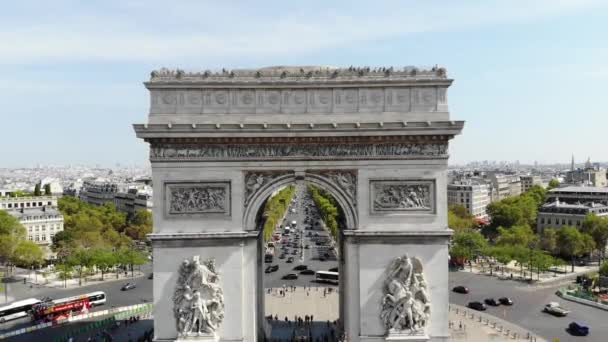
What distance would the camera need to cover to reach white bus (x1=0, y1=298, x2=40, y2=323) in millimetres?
43781

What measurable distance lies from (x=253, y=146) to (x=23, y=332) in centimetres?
2582

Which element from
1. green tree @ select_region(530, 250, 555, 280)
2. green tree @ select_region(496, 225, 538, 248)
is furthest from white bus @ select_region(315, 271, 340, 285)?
green tree @ select_region(496, 225, 538, 248)

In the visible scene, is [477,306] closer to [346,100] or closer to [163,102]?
[346,100]

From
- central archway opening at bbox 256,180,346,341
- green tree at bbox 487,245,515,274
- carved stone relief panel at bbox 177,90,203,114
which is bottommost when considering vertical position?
central archway opening at bbox 256,180,346,341

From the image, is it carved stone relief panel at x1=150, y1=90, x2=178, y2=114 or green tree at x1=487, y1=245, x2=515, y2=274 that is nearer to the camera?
carved stone relief panel at x1=150, y1=90, x2=178, y2=114

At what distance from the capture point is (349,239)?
24734 millimetres

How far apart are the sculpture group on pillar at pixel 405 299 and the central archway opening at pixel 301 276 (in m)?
3.38

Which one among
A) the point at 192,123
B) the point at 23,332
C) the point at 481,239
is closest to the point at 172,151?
the point at 192,123

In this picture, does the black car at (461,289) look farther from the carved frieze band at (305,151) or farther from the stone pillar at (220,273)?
the stone pillar at (220,273)

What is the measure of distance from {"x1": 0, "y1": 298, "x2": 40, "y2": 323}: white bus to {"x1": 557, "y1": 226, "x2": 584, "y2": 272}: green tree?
51.2 m

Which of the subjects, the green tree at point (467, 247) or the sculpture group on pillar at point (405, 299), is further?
the green tree at point (467, 247)

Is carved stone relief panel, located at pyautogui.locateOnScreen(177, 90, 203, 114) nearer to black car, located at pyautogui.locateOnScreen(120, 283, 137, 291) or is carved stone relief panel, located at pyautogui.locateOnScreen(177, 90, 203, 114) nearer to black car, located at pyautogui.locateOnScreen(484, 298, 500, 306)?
black car, located at pyautogui.locateOnScreen(484, 298, 500, 306)

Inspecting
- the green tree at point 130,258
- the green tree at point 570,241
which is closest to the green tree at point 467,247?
the green tree at point 570,241

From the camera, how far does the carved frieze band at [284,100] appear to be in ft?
79.5
